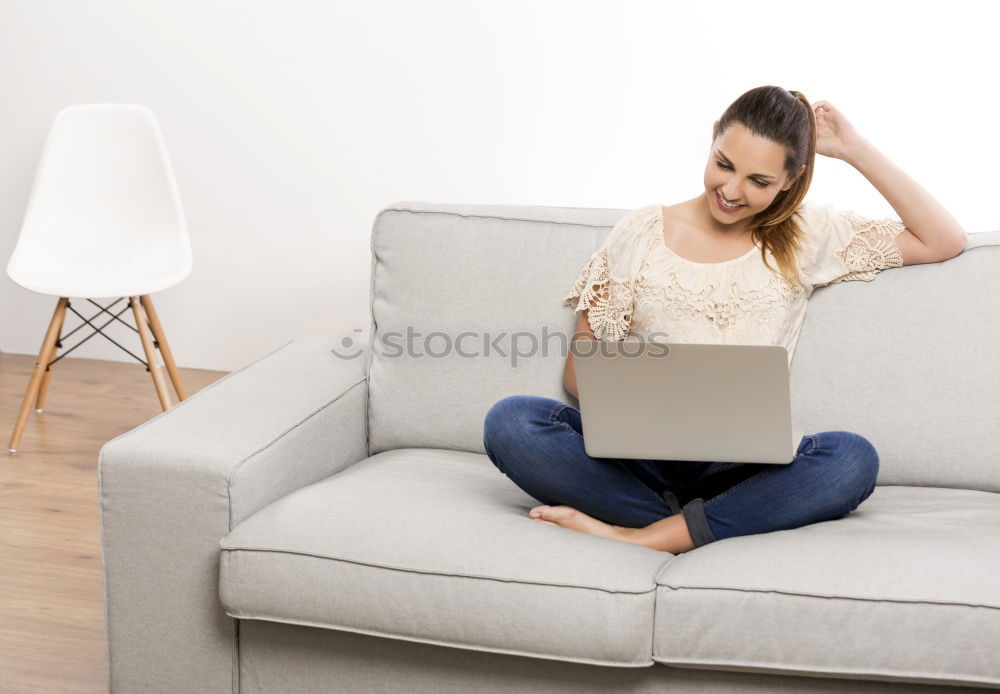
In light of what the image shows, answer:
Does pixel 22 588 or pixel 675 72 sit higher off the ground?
pixel 675 72

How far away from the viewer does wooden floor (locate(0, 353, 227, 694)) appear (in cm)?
206

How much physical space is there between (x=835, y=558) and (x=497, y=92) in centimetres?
224

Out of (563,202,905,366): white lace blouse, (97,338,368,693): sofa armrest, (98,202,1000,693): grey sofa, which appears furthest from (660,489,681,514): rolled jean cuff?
(97,338,368,693): sofa armrest

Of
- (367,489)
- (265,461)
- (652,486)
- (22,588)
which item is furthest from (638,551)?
(22,588)

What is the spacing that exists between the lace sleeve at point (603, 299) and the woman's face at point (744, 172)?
0.73 feet

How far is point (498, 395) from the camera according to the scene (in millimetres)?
2117

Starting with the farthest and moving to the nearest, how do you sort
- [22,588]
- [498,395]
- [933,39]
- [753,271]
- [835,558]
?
[933,39], [22,588], [498,395], [753,271], [835,558]

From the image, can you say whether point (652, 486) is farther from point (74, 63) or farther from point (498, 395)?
point (74, 63)

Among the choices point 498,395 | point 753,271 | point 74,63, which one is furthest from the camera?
point 74,63

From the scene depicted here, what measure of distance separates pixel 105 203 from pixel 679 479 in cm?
236

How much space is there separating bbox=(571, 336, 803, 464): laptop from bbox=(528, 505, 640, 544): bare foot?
6.2 inches

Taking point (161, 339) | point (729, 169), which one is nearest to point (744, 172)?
point (729, 169)

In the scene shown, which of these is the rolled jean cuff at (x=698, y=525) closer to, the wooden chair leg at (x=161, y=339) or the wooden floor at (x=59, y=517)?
the wooden floor at (x=59, y=517)

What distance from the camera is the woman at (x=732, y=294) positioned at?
172 centimetres
